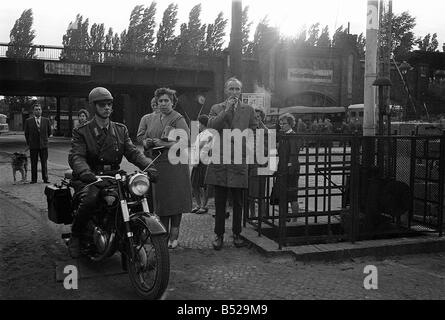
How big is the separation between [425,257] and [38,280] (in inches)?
160

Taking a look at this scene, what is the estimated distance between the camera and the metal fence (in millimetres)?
5609

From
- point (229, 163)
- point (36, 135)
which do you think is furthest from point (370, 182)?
point (36, 135)

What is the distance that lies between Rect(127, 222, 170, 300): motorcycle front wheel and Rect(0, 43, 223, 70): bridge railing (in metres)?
26.0

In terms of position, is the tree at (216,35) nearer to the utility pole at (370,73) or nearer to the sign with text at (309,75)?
the sign with text at (309,75)

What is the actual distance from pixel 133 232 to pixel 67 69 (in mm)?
28045

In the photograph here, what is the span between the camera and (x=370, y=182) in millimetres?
5781

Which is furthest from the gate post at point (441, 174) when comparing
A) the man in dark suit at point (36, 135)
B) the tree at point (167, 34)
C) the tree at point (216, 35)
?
the tree at point (216, 35)

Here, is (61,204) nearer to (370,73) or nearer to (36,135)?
(370,73)

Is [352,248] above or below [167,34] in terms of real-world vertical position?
below

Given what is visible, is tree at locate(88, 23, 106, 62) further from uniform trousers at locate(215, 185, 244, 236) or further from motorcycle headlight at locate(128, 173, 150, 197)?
motorcycle headlight at locate(128, 173, 150, 197)

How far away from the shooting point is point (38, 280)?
4.55 metres

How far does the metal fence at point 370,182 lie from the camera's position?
18.4 feet

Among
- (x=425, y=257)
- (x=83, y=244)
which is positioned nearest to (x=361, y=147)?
(x=425, y=257)
